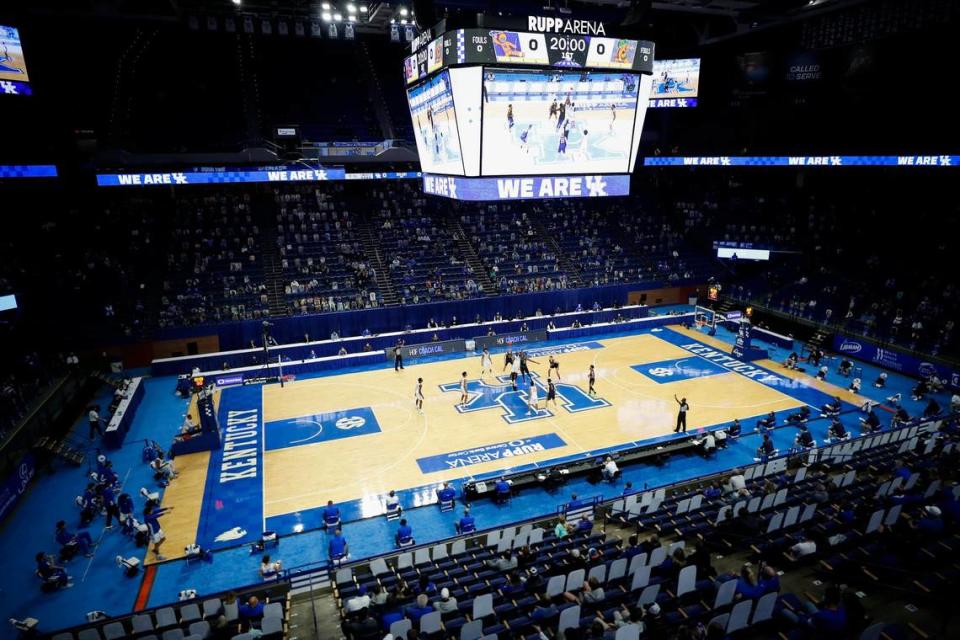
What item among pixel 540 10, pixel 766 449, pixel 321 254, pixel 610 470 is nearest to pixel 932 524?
pixel 766 449

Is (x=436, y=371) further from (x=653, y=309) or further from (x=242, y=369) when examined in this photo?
(x=653, y=309)

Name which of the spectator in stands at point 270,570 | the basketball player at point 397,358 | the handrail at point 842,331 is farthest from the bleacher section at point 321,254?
the handrail at point 842,331

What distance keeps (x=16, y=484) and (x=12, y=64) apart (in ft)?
58.7

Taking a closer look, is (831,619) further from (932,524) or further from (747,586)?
(932,524)

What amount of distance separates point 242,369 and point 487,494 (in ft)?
56.2

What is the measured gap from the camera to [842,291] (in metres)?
35.1

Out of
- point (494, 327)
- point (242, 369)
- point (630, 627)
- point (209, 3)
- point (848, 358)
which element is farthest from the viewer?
point (209, 3)

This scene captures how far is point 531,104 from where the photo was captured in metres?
16.8

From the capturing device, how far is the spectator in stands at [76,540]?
50.5 ft

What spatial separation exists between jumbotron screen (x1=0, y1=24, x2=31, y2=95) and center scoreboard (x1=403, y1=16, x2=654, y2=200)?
18150 millimetres

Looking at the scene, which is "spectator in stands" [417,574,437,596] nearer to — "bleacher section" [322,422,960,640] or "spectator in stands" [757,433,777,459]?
"bleacher section" [322,422,960,640]

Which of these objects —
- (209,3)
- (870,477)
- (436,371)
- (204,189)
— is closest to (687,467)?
(870,477)

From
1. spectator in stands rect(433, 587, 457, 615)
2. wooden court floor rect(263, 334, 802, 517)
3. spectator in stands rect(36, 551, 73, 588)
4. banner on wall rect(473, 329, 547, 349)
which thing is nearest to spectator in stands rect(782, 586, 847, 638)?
spectator in stands rect(433, 587, 457, 615)

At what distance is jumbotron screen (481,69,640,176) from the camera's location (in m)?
16.3
